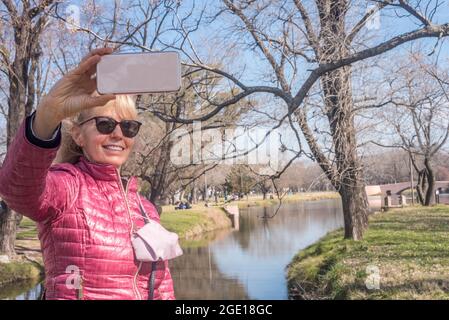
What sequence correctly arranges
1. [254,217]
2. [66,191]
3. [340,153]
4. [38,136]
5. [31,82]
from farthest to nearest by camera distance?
1. [31,82]
2. [340,153]
3. [254,217]
4. [66,191]
5. [38,136]

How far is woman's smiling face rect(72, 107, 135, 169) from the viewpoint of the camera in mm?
686

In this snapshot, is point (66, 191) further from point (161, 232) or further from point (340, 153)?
point (340, 153)

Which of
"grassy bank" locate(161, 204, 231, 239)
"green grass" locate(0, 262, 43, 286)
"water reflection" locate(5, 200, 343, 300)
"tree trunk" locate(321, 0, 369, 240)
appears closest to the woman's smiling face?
"grassy bank" locate(161, 204, 231, 239)

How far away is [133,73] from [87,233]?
271 mm

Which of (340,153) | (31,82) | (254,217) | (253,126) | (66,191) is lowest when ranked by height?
(254,217)

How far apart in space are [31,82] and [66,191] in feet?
9.44

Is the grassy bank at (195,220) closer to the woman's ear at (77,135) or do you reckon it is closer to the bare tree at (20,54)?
the woman's ear at (77,135)

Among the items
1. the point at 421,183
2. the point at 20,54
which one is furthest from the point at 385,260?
the point at 20,54

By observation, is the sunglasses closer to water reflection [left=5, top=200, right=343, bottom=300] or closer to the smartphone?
the smartphone

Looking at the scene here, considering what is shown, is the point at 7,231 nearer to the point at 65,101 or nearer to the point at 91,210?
the point at 91,210

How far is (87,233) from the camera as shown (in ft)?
2.15

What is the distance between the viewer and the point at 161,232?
0.71 m
